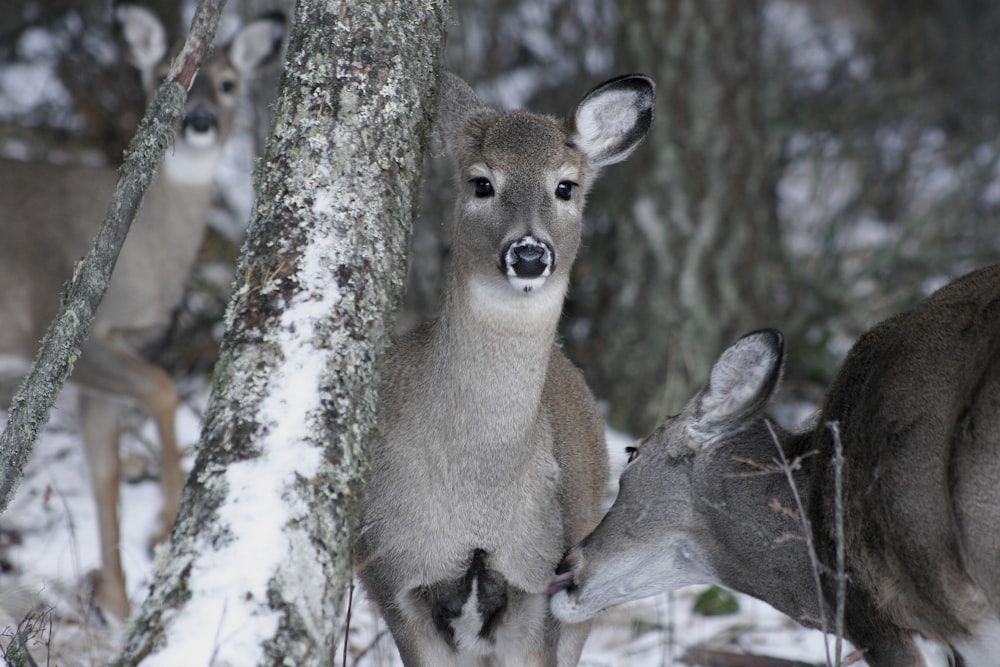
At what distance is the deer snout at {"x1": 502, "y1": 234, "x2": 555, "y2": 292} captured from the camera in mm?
3930

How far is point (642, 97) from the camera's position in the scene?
15.1 ft

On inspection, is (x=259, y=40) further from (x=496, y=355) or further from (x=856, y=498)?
(x=856, y=498)

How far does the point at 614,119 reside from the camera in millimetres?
4625

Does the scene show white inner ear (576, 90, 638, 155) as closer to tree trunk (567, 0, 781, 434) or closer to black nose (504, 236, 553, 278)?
black nose (504, 236, 553, 278)

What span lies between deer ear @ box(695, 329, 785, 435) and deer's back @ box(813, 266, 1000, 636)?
258 mm

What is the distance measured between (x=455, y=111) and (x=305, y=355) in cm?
160

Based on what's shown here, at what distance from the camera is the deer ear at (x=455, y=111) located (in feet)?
15.0

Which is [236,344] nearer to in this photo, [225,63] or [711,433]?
[711,433]

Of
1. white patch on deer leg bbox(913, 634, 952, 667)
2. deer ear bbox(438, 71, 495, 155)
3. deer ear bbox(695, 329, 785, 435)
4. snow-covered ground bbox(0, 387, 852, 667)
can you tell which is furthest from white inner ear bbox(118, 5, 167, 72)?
white patch on deer leg bbox(913, 634, 952, 667)

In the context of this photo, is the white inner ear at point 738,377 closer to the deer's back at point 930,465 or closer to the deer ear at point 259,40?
the deer's back at point 930,465

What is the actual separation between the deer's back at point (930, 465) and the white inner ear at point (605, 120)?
Result: 1.35 m

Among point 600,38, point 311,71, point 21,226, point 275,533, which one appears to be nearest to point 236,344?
point 275,533

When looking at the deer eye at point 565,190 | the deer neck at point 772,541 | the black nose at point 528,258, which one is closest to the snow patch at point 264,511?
the black nose at point 528,258

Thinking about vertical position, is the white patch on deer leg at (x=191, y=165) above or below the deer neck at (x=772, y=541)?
above
